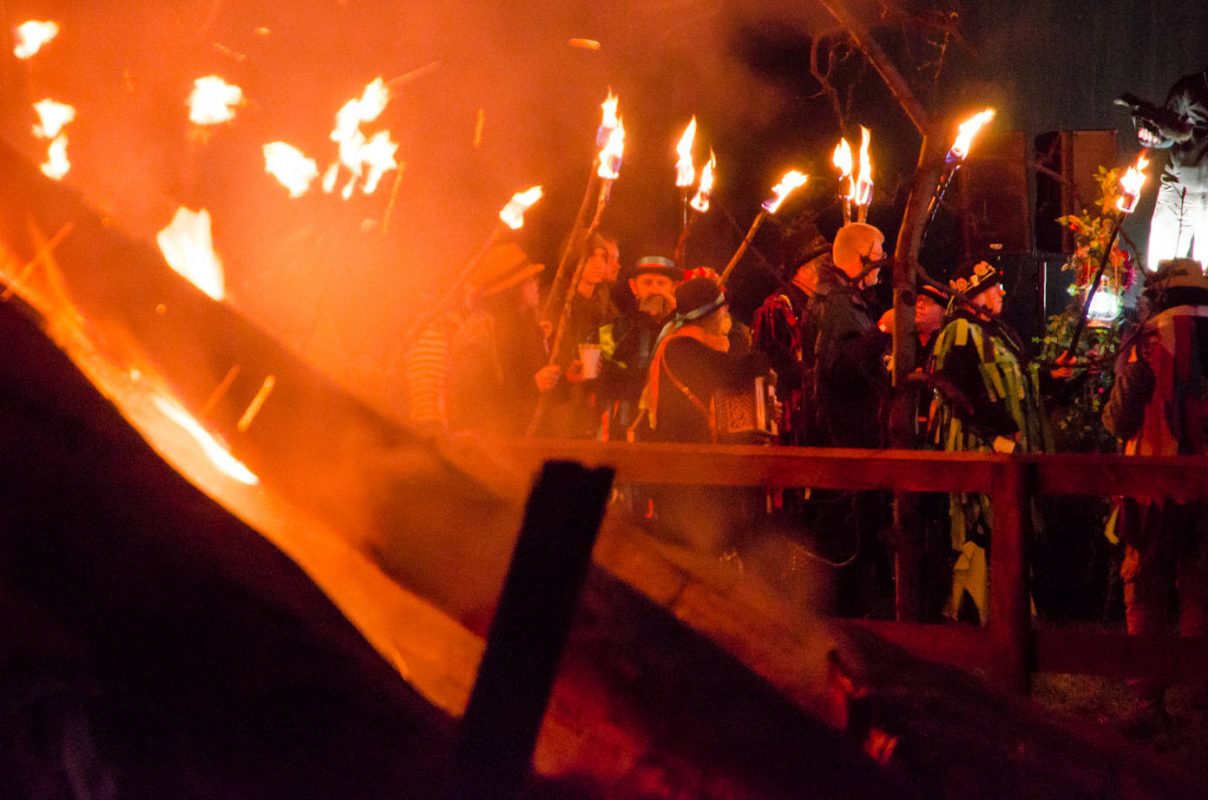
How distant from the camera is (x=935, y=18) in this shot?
245 inches

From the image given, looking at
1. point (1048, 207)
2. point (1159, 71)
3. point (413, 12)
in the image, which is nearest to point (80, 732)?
point (413, 12)

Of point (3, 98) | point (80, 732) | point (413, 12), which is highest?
point (413, 12)

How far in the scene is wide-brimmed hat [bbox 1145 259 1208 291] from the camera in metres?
5.59

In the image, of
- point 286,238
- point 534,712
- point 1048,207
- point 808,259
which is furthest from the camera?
point 1048,207

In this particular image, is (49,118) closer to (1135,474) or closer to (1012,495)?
(1012,495)

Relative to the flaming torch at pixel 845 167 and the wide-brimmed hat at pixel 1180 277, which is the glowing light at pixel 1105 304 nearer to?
the flaming torch at pixel 845 167

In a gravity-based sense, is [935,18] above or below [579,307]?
above

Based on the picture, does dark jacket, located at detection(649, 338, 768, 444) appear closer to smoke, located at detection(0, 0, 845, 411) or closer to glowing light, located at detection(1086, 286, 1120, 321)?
smoke, located at detection(0, 0, 845, 411)

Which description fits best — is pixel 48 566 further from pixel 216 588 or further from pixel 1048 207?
pixel 1048 207

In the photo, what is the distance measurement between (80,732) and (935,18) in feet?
19.2

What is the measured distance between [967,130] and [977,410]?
1453 mm

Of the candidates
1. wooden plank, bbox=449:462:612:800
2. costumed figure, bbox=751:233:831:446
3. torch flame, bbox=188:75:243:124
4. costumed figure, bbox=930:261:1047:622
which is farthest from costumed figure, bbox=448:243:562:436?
wooden plank, bbox=449:462:612:800

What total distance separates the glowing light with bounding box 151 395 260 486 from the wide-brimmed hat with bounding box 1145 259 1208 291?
188 inches

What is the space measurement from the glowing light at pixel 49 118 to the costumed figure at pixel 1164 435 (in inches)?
186
